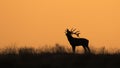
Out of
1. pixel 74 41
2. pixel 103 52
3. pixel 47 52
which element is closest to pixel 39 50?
pixel 47 52

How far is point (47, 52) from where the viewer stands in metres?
29.3
